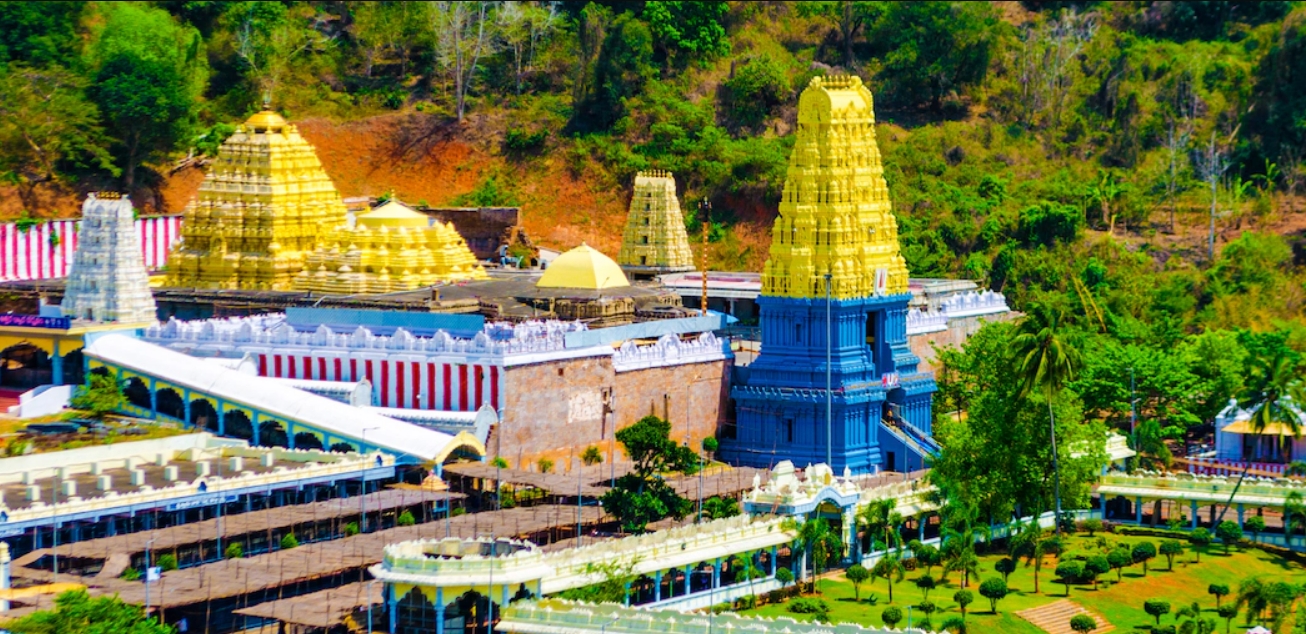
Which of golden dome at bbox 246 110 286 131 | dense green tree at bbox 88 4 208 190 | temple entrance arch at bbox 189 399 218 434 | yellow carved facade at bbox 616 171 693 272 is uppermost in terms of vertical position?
dense green tree at bbox 88 4 208 190

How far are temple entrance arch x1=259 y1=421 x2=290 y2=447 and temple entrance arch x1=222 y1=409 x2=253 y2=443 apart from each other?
340 millimetres

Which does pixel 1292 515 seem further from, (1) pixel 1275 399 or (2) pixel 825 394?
(2) pixel 825 394

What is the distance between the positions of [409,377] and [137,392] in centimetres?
828

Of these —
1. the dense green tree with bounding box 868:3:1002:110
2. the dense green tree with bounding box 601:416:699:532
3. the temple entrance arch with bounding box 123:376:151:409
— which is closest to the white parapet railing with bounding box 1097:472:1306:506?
the dense green tree with bounding box 601:416:699:532

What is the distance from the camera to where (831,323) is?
8344 cm

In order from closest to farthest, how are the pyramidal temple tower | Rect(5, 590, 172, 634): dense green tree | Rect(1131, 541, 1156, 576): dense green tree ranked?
Rect(5, 590, 172, 634): dense green tree, Rect(1131, 541, 1156, 576): dense green tree, the pyramidal temple tower

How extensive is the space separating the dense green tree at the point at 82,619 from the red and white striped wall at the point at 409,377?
2387cm

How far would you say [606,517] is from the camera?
7250 centimetres

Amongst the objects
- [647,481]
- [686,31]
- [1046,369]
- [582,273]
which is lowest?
[647,481]

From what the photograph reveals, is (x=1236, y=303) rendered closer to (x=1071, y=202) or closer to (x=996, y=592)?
(x=1071, y=202)

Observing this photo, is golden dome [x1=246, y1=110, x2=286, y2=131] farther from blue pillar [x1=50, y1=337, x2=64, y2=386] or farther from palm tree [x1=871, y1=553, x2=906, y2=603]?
palm tree [x1=871, y1=553, x2=906, y2=603]

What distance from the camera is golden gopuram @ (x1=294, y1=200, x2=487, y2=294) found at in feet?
302

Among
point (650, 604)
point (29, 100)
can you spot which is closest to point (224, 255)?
point (29, 100)

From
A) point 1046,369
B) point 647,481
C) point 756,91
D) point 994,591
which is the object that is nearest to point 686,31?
point 756,91
